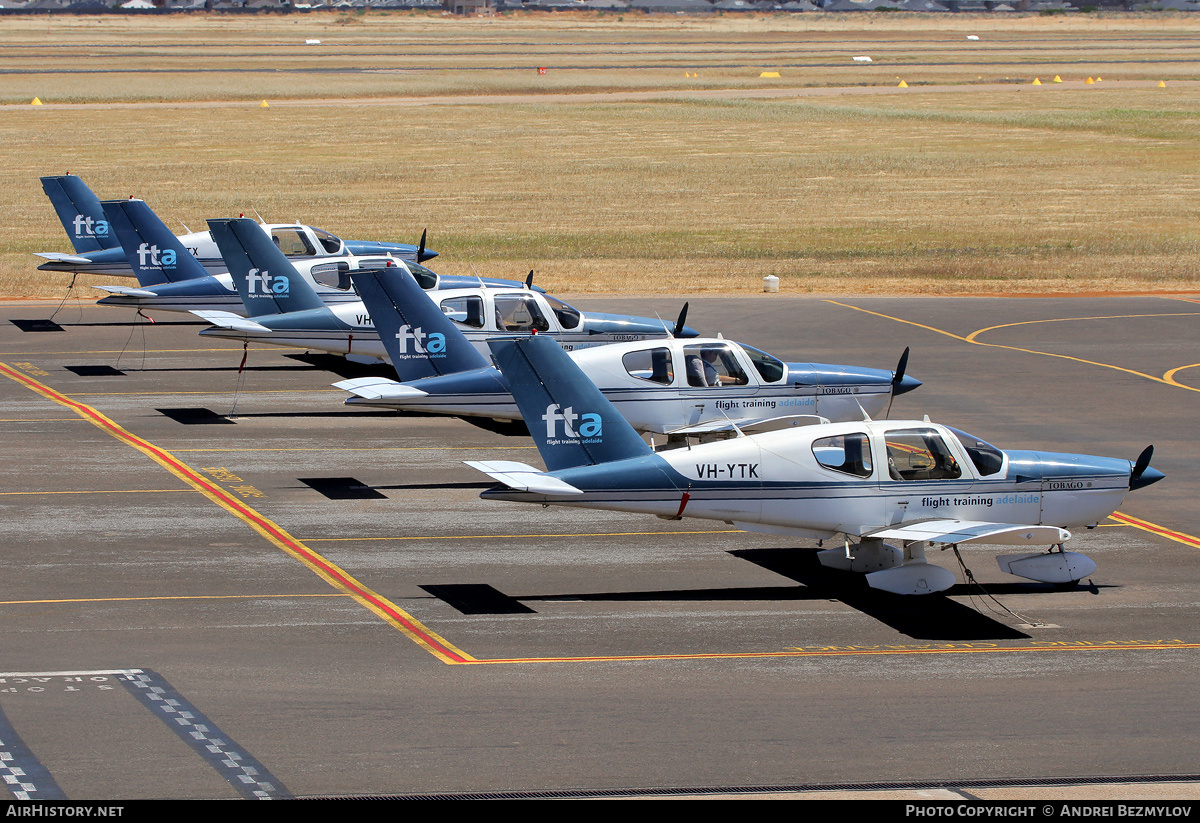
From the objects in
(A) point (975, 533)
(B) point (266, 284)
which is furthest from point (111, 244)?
(A) point (975, 533)

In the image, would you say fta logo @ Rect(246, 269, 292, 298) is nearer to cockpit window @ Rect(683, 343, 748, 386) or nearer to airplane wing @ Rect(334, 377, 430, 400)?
airplane wing @ Rect(334, 377, 430, 400)

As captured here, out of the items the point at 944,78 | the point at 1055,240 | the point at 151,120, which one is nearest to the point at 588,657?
the point at 1055,240

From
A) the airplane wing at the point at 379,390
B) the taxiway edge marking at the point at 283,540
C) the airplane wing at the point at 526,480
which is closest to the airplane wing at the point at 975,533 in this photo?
the airplane wing at the point at 526,480

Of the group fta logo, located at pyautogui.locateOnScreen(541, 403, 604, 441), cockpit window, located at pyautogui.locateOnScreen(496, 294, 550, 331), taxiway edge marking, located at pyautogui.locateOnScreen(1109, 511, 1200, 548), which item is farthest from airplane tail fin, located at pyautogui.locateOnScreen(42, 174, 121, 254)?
taxiway edge marking, located at pyautogui.locateOnScreen(1109, 511, 1200, 548)

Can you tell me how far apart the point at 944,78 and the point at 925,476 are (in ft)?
421

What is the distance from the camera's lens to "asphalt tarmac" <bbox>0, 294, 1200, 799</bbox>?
554 inches

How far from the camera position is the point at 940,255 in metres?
58.4

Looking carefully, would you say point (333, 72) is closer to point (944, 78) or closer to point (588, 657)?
point (944, 78)

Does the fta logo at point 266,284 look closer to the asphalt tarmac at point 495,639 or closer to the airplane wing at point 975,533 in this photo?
the asphalt tarmac at point 495,639

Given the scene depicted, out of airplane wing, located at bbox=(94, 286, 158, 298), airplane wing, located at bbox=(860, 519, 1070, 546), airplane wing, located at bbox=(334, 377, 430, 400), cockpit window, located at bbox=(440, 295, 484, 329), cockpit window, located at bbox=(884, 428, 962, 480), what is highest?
cockpit window, located at bbox=(440, 295, 484, 329)

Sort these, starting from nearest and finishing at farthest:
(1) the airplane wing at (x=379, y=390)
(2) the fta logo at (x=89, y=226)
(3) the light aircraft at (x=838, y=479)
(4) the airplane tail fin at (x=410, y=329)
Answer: (3) the light aircraft at (x=838, y=479)
(1) the airplane wing at (x=379, y=390)
(4) the airplane tail fin at (x=410, y=329)
(2) the fta logo at (x=89, y=226)

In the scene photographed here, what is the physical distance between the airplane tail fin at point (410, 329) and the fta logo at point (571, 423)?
7263 millimetres

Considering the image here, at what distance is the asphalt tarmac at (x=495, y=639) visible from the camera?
46.2 feet

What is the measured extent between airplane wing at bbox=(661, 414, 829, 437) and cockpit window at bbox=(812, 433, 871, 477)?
5.15 metres
